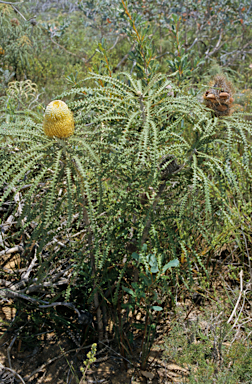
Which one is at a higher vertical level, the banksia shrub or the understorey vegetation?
the banksia shrub

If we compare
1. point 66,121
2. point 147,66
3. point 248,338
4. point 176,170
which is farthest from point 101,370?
point 147,66

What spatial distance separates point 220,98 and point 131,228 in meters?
1.06

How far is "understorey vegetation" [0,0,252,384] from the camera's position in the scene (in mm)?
1302

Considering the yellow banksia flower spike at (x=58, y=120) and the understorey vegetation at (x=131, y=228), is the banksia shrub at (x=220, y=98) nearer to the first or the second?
the understorey vegetation at (x=131, y=228)

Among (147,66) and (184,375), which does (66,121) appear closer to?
(147,66)

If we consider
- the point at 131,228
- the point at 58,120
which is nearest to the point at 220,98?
the point at 58,120

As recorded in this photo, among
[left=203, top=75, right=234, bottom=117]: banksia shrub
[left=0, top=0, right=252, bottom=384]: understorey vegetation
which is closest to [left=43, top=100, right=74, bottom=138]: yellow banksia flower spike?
[left=0, top=0, right=252, bottom=384]: understorey vegetation

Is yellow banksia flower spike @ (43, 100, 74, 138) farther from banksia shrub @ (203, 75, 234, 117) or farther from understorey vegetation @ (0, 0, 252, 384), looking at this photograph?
banksia shrub @ (203, 75, 234, 117)

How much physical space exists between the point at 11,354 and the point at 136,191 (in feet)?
4.51

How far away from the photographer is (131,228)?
6.91ft

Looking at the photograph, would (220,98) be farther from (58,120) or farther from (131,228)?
(131,228)

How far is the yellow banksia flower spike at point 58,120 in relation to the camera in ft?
3.95

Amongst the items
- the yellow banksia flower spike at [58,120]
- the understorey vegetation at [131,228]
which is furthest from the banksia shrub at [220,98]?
the yellow banksia flower spike at [58,120]

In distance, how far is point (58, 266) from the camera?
2191 millimetres
